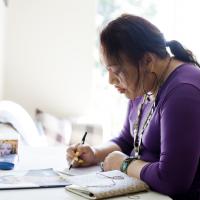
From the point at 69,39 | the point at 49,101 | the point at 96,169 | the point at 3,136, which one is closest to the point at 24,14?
the point at 69,39

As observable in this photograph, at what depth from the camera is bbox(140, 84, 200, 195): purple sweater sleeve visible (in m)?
1.04

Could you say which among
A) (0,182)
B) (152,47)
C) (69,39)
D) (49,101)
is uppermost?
(69,39)

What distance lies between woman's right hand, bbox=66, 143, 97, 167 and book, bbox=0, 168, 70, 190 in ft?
0.44

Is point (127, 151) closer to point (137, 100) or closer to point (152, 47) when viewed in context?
point (137, 100)

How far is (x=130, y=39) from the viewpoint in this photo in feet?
3.79

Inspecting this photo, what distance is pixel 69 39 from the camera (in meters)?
2.73

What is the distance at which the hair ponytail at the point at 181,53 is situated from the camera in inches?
50.5

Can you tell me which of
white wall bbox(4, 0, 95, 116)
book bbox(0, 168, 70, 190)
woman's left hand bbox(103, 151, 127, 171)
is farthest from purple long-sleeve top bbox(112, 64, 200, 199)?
white wall bbox(4, 0, 95, 116)

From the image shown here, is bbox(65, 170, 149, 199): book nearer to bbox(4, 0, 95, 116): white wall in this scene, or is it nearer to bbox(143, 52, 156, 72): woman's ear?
bbox(143, 52, 156, 72): woman's ear

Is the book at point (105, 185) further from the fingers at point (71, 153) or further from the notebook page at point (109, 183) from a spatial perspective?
the fingers at point (71, 153)

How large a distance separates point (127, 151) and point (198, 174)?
1.26 ft

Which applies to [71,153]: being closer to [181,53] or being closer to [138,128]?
[138,128]

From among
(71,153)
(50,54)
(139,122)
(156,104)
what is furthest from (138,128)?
(50,54)

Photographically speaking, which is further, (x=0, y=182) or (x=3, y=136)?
(x=3, y=136)
